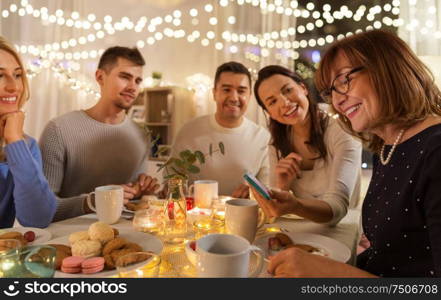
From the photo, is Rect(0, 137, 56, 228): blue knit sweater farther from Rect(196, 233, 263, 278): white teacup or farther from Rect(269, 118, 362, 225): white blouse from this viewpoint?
Rect(269, 118, 362, 225): white blouse

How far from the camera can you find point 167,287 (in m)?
0.60

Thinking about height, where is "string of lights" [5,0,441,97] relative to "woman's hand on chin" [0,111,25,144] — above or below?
above

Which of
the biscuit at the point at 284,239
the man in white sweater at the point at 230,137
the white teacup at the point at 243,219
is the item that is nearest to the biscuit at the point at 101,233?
the white teacup at the point at 243,219

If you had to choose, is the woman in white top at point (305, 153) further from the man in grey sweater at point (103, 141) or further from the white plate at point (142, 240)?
the man in grey sweater at point (103, 141)

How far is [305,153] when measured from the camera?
1.44 m

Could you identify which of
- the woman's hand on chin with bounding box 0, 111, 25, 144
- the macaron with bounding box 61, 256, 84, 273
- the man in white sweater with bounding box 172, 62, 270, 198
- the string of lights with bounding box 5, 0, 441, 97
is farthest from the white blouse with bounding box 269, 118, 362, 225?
the string of lights with bounding box 5, 0, 441, 97

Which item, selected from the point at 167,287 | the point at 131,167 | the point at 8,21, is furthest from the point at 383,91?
the point at 8,21

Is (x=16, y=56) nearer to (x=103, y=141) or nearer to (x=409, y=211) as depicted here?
(x=103, y=141)

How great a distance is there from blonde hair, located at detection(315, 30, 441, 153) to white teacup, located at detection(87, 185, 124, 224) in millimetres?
791

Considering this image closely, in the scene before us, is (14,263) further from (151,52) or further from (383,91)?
(151,52)

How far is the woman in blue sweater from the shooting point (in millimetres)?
1039

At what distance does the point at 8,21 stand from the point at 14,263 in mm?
2772

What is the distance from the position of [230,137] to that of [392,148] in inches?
47.4

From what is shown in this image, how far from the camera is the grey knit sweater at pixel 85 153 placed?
151cm
